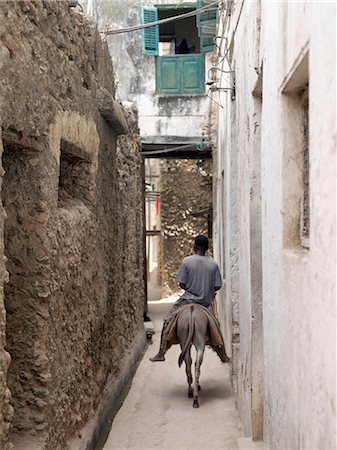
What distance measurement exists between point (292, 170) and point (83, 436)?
10.2ft

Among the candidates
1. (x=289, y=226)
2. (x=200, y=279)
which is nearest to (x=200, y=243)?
(x=200, y=279)

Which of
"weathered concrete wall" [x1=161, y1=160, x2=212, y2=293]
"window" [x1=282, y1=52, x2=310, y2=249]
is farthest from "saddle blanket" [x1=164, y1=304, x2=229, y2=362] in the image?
"weathered concrete wall" [x1=161, y1=160, x2=212, y2=293]

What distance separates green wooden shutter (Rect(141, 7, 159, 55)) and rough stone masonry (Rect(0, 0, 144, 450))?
646 cm

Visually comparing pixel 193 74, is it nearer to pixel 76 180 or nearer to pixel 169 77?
pixel 169 77

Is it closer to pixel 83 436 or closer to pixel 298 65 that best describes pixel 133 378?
pixel 83 436

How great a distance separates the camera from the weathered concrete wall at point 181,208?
716 inches

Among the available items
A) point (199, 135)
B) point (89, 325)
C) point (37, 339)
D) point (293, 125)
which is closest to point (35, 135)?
point (37, 339)

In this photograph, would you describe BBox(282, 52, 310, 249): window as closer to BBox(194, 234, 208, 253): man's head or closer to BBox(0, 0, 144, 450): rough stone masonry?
BBox(0, 0, 144, 450): rough stone masonry

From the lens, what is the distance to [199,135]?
42.9 ft

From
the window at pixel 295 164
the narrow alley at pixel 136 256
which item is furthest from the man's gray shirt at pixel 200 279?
the window at pixel 295 164

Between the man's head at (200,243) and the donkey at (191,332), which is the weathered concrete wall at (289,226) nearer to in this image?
the donkey at (191,332)

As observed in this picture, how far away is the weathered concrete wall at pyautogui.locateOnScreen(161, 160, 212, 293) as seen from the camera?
59.7 ft

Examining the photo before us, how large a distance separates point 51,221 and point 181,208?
13.9m

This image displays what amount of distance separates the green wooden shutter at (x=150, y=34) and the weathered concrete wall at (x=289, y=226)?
7132mm
